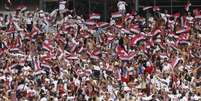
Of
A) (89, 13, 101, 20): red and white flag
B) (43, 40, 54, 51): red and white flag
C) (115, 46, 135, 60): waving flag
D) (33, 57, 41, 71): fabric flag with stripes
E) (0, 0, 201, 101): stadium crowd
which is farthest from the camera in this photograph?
(89, 13, 101, 20): red and white flag

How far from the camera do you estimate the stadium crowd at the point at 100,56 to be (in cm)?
3681

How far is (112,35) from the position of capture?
43.0 metres

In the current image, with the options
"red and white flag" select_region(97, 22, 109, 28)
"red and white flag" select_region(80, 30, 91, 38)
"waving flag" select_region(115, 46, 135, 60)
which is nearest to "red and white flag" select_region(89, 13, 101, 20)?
"red and white flag" select_region(97, 22, 109, 28)

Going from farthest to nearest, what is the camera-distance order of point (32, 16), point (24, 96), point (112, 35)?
1. point (32, 16)
2. point (112, 35)
3. point (24, 96)

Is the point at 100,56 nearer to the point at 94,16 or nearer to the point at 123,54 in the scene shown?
the point at 123,54

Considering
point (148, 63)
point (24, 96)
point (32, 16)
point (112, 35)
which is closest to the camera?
point (24, 96)

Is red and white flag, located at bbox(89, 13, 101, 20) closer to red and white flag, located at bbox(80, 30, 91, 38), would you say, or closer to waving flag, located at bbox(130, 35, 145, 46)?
red and white flag, located at bbox(80, 30, 91, 38)

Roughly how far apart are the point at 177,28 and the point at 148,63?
544 centimetres

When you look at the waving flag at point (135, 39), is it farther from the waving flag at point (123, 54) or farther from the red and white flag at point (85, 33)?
the red and white flag at point (85, 33)

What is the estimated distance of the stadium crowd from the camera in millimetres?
36812

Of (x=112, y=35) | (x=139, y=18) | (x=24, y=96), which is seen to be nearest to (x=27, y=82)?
(x=24, y=96)

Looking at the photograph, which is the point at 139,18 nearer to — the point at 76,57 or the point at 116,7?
the point at 116,7

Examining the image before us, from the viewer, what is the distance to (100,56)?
40969 millimetres

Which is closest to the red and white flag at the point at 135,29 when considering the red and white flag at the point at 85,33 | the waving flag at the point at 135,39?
the waving flag at the point at 135,39
